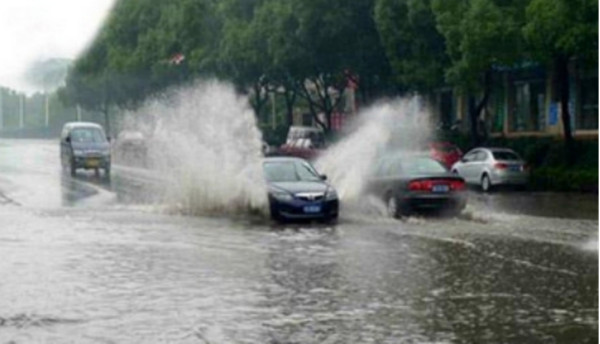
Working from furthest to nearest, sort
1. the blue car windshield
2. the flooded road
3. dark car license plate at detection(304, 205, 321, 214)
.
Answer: the blue car windshield
dark car license plate at detection(304, 205, 321, 214)
the flooded road

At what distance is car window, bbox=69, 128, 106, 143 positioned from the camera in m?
43.8

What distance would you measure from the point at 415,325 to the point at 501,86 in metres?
42.0

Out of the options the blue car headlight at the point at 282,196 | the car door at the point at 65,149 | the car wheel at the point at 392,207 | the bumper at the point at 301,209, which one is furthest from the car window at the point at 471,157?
the car door at the point at 65,149

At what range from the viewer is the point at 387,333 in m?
11.2

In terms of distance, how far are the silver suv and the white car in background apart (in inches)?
545

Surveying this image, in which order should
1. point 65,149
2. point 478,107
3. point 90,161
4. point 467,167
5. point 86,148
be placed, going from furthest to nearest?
1. point 65,149
2. point 478,107
3. point 86,148
4. point 90,161
5. point 467,167

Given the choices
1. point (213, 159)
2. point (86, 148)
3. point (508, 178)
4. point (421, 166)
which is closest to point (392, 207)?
point (421, 166)

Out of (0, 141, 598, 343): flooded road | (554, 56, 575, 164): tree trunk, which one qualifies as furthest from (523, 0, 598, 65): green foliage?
(0, 141, 598, 343): flooded road

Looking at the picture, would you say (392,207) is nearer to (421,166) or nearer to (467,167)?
(421,166)

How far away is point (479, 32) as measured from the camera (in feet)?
114

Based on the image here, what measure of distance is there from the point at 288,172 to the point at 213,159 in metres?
4.80

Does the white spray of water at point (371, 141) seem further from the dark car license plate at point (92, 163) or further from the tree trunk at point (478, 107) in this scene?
the dark car license plate at point (92, 163)

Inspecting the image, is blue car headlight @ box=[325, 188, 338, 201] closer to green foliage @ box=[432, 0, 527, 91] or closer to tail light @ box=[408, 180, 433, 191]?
tail light @ box=[408, 180, 433, 191]

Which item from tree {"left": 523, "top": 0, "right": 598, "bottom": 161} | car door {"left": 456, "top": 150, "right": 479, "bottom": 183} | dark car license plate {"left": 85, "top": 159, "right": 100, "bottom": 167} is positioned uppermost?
tree {"left": 523, "top": 0, "right": 598, "bottom": 161}
